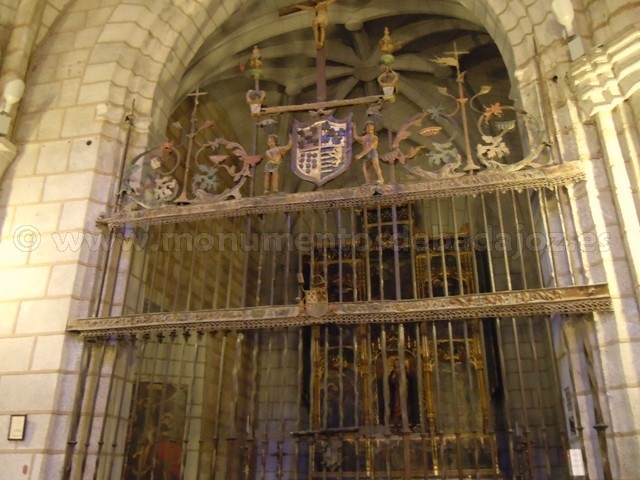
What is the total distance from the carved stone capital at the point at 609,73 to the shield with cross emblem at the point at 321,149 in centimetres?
179

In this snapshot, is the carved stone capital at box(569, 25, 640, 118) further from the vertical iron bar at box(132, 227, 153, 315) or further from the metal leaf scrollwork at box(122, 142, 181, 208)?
the vertical iron bar at box(132, 227, 153, 315)

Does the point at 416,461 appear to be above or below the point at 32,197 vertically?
below

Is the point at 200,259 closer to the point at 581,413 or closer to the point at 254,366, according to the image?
the point at 254,366

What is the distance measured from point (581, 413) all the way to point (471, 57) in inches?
244

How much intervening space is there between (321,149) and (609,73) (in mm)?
2214

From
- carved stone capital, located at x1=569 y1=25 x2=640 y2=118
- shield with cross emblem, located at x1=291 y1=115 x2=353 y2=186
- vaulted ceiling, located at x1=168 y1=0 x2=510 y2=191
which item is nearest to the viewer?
carved stone capital, located at x1=569 y1=25 x2=640 y2=118

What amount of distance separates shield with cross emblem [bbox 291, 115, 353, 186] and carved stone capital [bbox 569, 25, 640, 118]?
1.79 m

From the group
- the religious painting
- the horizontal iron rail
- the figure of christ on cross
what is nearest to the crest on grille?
the horizontal iron rail

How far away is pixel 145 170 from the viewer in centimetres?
532

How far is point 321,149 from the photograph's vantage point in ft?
16.2

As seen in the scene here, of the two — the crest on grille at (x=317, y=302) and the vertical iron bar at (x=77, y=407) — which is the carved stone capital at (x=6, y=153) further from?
the crest on grille at (x=317, y=302)

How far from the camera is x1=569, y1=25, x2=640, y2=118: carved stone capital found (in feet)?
13.0

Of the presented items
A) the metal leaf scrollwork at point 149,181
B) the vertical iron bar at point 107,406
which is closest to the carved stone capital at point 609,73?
the metal leaf scrollwork at point 149,181

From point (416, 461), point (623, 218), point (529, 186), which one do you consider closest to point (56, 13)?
point (529, 186)
